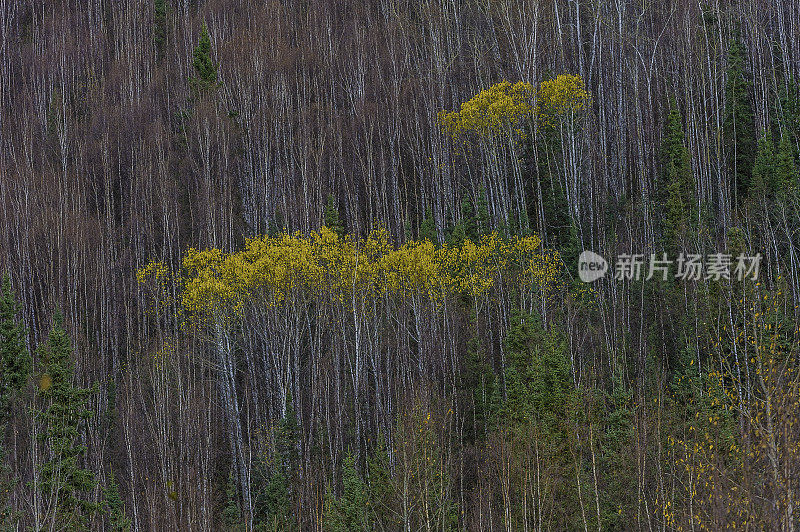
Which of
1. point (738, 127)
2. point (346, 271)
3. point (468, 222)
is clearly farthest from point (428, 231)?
point (738, 127)

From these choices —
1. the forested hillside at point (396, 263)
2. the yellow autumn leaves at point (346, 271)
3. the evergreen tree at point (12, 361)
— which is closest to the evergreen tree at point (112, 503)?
the forested hillside at point (396, 263)

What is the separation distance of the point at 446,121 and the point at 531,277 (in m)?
13.1

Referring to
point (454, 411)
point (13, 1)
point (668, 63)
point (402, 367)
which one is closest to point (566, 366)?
point (454, 411)

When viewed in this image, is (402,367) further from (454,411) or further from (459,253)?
(459,253)

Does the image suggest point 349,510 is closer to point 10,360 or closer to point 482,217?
point 10,360

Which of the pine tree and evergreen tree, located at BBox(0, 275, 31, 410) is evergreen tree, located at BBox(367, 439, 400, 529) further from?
evergreen tree, located at BBox(0, 275, 31, 410)

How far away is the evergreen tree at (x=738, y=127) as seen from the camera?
43188 millimetres

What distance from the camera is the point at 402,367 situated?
3369cm

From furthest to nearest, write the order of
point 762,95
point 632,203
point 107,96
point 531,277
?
point 107,96 < point 762,95 < point 632,203 < point 531,277

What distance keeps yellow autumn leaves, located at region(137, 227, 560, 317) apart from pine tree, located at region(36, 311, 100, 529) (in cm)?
709

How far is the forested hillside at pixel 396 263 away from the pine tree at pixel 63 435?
4.5 inches

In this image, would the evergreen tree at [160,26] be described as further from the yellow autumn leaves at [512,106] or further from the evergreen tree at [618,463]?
the evergreen tree at [618,463]

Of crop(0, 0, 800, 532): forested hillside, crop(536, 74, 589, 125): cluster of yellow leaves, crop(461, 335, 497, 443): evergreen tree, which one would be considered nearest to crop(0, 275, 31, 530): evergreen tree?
crop(0, 0, 800, 532): forested hillside

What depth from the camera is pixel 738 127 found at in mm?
44750
